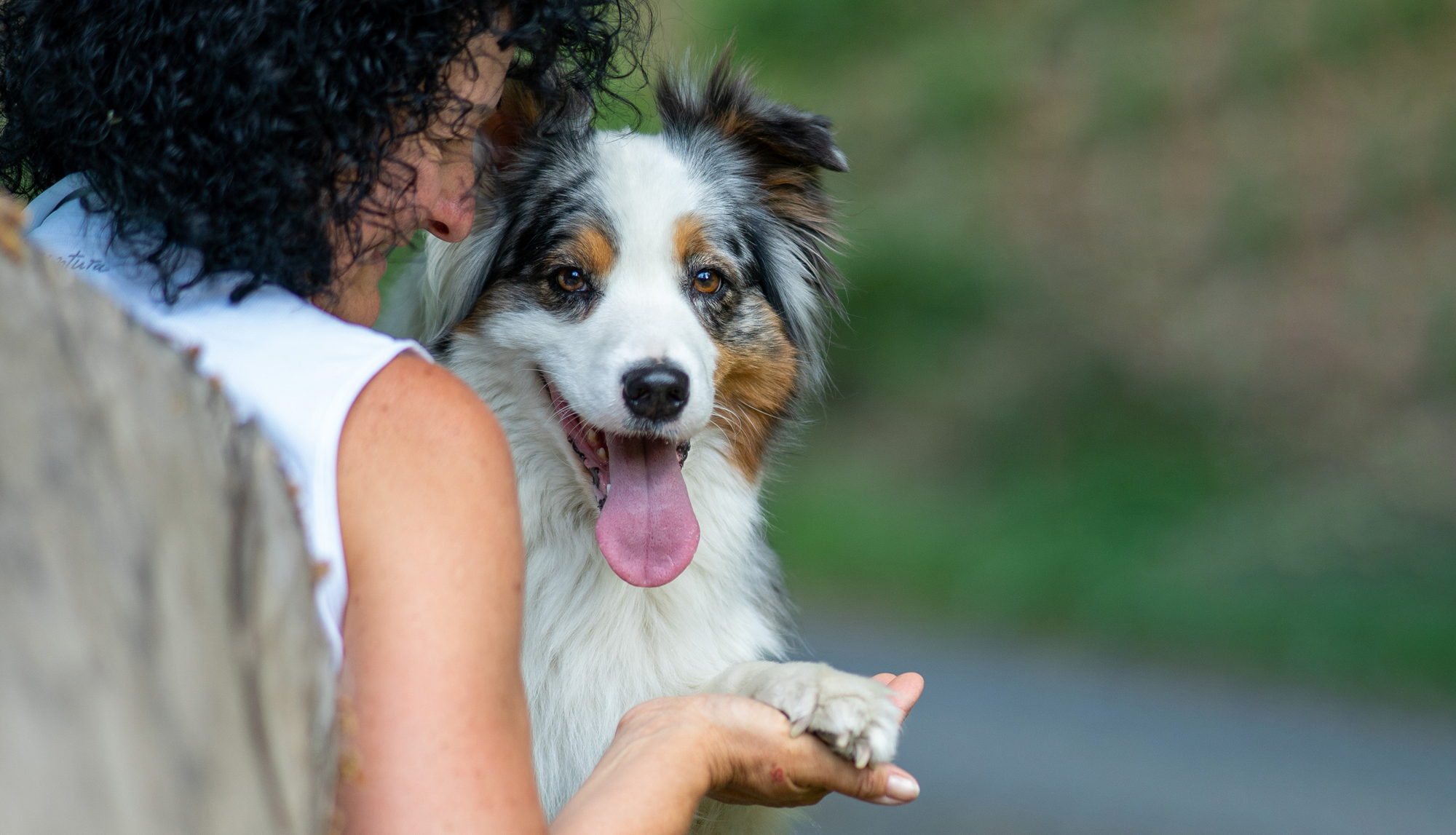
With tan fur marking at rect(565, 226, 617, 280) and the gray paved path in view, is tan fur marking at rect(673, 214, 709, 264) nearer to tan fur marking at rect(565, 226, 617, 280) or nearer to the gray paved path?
tan fur marking at rect(565, 226, 617, 280)

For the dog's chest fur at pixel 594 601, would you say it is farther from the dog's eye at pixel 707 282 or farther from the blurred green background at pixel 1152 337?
the blurred green background at pixel 1152 337

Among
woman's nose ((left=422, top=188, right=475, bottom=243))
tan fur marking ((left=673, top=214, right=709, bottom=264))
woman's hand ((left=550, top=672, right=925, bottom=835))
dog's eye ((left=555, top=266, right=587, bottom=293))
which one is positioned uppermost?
tan fur marking ((left=673, top=214, right=709, bottom=264))

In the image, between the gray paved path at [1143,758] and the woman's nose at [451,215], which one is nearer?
the woman's nose at [451,215]

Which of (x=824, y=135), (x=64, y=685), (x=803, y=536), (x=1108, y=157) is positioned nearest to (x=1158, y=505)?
(x=803, y=536)

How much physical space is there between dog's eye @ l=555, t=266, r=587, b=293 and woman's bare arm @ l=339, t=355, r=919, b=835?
4.89 ft

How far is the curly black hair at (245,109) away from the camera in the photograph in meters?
1.47

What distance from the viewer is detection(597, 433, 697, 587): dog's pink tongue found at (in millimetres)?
2627

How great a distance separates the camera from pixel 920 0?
10156mm

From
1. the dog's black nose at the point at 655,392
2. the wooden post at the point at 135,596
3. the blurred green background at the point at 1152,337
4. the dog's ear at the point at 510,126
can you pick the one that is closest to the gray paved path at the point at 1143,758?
the blurred green background at the point at 1152,337

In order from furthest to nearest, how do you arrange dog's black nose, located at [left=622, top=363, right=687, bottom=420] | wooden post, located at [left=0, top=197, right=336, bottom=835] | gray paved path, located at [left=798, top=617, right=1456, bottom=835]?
gray paved path, located at [left=798, top=617, right=1456, bottom=835], dog's black nose, located at [left=622, top=363, right=687, bottom=420], wooden post, located at [left=0, top=197, right=336, bottom=835]

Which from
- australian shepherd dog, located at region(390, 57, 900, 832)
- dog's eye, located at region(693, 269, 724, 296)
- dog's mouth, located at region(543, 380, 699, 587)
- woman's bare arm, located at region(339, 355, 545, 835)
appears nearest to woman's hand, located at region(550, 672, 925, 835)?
woman's bare arm, located at region(339, 355, 545, 835)

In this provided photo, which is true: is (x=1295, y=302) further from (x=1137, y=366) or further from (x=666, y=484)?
(x=666, y=484)

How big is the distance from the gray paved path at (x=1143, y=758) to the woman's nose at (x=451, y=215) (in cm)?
358

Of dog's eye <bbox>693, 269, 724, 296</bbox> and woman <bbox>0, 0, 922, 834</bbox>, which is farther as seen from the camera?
dog's eye <bbox>693, 269, 724, 296</bbox>
